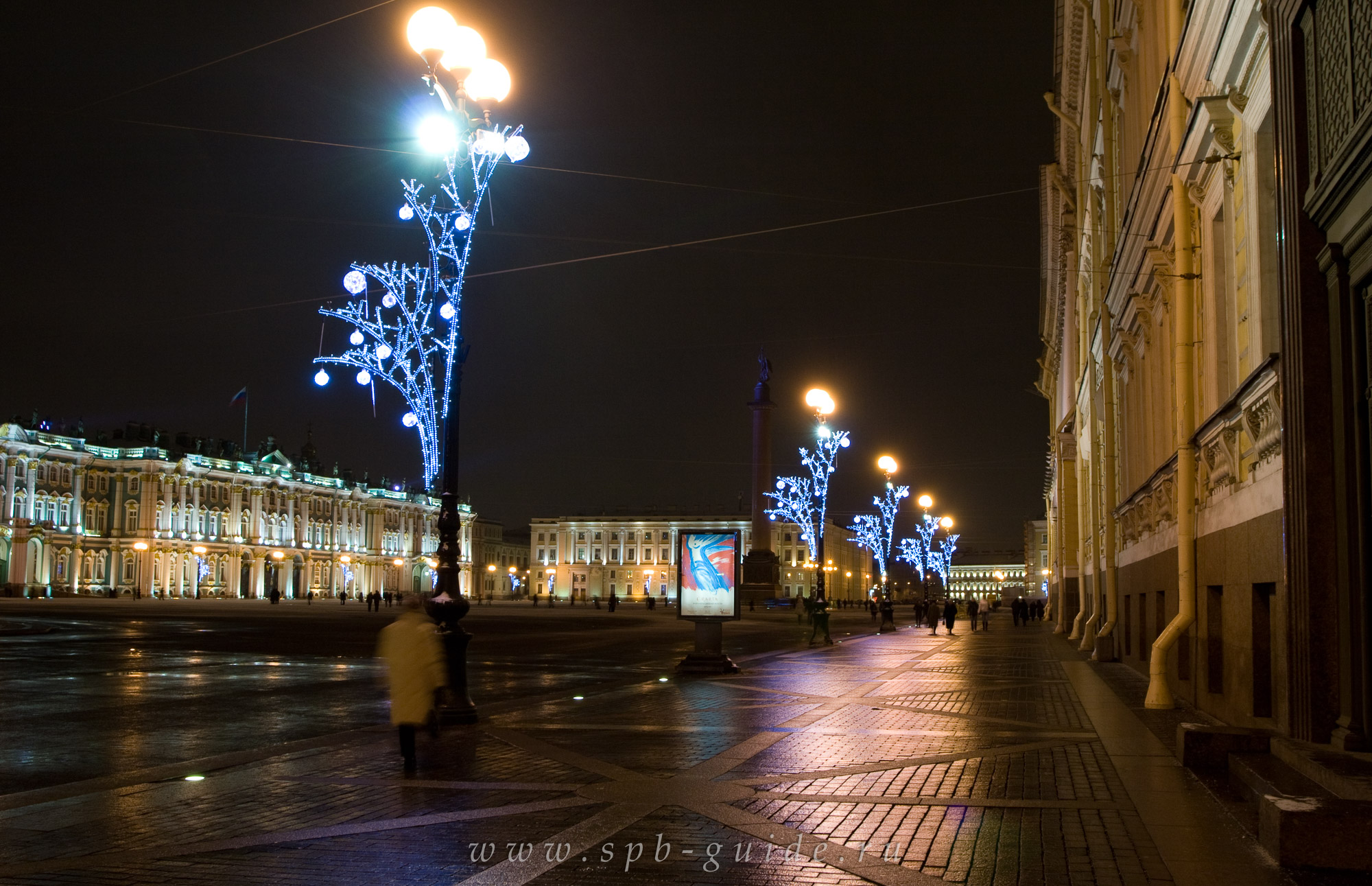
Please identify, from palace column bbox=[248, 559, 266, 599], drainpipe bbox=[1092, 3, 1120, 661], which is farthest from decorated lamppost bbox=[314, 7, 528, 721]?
palace column bbox=[248, 559, 266, 599]

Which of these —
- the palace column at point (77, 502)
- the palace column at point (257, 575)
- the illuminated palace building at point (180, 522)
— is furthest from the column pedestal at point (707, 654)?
the palace column at point (257, 575)

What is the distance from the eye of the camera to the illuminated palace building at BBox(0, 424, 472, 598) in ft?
358

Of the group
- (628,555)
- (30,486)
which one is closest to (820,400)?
(30,486)

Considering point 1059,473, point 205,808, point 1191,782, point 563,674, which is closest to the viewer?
point 205,808

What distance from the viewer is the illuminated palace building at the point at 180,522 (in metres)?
109

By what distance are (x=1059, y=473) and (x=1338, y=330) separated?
126ft

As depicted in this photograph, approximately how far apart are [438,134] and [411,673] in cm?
786

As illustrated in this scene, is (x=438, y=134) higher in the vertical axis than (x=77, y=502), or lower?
higher

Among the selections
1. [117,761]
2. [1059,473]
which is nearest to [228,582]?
[1059,473]

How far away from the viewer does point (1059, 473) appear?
146 ft

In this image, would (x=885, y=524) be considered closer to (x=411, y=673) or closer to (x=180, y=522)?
(x=411, y=673)

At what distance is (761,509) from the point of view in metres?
75.9

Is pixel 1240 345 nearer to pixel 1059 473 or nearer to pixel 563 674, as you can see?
pixel 563 674

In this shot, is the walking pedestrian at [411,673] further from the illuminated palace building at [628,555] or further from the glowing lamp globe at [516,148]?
the illuminated palace building at [628,555]
